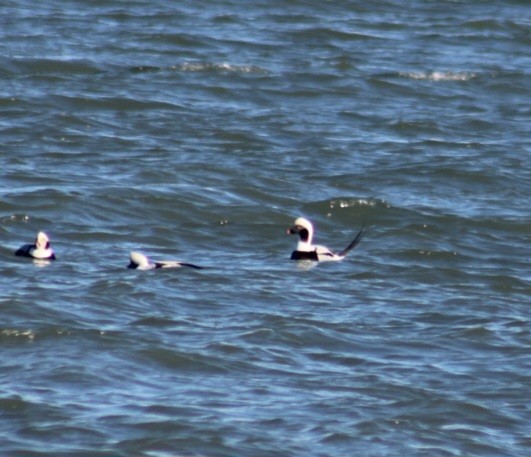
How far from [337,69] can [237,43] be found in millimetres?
2011

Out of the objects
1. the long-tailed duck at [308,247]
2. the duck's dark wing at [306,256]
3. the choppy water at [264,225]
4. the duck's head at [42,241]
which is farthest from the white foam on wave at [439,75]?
the duck's head at [42,241]

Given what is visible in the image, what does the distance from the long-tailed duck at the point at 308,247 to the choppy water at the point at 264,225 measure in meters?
0.20

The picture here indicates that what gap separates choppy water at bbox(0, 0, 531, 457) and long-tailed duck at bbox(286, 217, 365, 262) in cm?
20

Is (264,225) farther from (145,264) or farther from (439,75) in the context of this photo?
(439,75)

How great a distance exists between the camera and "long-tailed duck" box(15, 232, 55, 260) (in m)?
14.9

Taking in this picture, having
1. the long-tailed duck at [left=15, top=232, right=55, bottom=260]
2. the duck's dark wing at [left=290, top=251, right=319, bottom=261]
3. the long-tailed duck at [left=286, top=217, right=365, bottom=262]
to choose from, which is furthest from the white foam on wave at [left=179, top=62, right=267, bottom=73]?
the long-tailed duck at [left=15, top=232, right=55, bottom=260]

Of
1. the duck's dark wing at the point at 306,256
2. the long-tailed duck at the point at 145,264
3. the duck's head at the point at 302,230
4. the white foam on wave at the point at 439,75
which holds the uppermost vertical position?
the white foam on wave at the point at 439,75

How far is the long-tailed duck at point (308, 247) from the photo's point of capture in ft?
52.5

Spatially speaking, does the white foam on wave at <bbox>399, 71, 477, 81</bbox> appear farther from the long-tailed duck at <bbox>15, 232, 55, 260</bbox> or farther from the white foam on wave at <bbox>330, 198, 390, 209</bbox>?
the long-tailed duck at <bbox>15, 232, 55, 260</bbox>

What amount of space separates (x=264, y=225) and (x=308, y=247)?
57.6 inches

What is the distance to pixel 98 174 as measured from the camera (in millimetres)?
18938

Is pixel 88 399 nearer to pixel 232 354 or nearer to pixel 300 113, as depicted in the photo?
pixel 232 354

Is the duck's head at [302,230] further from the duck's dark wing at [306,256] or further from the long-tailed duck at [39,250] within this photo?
the long-tailed duck at [39,250]

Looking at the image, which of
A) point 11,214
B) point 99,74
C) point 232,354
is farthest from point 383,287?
point 99,74
